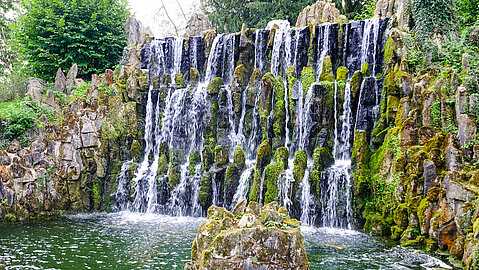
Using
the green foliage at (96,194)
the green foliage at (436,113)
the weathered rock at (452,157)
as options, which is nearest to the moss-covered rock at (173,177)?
the green foliage at (96,194)

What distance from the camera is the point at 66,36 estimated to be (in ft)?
89.7

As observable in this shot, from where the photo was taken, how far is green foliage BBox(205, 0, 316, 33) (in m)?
33.1

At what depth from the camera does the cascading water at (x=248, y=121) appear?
58.2 feet

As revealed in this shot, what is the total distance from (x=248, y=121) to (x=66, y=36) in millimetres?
14205

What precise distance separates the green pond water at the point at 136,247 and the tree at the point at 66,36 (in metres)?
13.7

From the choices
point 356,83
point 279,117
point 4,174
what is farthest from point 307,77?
point 4,174

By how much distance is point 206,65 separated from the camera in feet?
80.3

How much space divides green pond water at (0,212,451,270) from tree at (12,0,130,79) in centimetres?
1370

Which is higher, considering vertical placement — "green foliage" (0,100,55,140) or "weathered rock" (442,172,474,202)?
"green foliage" (0,100,55,140)

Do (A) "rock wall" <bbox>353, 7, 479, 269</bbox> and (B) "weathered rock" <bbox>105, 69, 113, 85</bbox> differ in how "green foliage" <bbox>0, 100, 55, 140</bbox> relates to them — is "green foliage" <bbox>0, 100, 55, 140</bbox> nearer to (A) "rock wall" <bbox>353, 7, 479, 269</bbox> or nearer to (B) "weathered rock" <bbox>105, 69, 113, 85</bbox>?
(B) "weathered rock" <bbox>105, 69, 113, 85</bbox>

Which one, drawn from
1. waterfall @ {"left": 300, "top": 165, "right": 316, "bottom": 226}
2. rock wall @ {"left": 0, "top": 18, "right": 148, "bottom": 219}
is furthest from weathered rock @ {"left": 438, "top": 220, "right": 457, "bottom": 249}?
rock wall @ {"left": 0, "top": 18, "right": 148, "bottom": 219}

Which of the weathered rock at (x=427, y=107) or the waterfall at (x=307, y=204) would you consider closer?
the weathered rock at (x=427, y=107)

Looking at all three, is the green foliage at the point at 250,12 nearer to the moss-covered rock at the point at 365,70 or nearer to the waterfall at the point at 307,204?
the moss-covered rock at the point at 365,70

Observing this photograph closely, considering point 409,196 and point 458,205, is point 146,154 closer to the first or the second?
point 409,196
